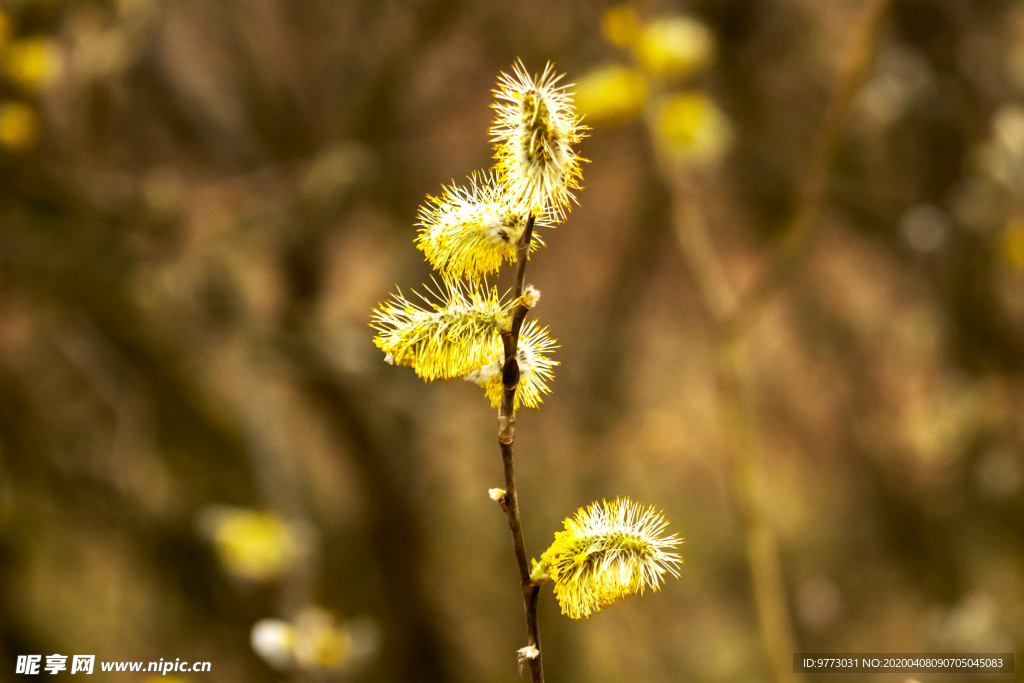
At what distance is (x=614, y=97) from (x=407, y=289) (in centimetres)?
122

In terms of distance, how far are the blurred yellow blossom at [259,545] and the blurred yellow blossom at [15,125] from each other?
1.06 meters

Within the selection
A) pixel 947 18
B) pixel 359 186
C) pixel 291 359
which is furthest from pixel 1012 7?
pixel 291 359

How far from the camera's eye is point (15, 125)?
1.75 metres

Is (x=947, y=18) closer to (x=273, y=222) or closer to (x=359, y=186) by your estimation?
(x=359, y=186)

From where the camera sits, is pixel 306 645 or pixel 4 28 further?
pixel 4 28

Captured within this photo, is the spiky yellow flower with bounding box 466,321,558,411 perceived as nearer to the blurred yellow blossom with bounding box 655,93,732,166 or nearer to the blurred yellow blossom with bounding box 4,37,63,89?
the blurred yellow blossom with bounding box 655,93,732,166

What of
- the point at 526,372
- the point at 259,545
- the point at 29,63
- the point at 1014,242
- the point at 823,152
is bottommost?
the point at 526,372

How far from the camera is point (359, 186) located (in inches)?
91.5

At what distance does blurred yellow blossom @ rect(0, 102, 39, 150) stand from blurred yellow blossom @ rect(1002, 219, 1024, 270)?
274cm

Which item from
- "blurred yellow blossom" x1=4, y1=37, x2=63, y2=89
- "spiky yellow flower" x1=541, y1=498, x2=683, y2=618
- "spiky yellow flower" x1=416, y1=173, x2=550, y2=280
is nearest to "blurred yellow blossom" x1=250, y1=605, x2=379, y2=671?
"spiky yellow flower" x1=541, y1=498, x2=683, y2=618

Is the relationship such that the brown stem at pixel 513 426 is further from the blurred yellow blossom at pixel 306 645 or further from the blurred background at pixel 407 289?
the blurred background at pixel 407 289

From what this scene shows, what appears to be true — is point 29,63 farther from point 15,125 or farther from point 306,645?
point 306,645

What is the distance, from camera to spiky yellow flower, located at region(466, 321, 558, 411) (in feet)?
1.98

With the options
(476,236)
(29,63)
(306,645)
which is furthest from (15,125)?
(476,236)
